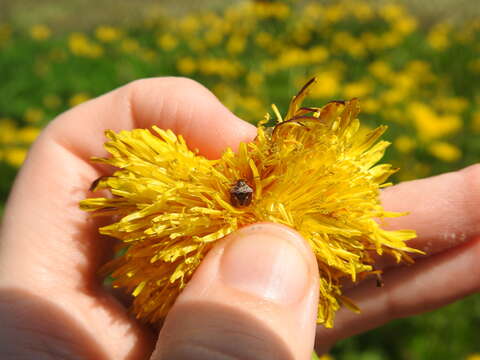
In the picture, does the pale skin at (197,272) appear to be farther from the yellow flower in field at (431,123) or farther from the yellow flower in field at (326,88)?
the yellow flower in field at (326,88)

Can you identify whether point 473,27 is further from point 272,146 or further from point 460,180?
point 272,146

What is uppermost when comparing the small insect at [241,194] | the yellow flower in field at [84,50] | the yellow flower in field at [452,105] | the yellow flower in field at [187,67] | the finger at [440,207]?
the small insect at [241,194]

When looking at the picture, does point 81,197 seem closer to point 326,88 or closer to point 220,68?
point 326,88

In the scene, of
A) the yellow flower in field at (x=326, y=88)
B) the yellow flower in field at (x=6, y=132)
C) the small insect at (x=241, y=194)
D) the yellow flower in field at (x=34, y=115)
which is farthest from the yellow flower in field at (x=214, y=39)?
the small insect at (x=241, y=194)

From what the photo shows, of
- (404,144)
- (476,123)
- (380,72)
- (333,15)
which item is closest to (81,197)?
(404,144)

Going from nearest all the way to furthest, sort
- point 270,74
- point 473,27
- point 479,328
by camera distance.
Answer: point 479,328 → point 270,74 → point 473,27

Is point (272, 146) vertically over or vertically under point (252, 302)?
over

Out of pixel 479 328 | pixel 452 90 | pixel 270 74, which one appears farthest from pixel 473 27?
pixel 479 328
